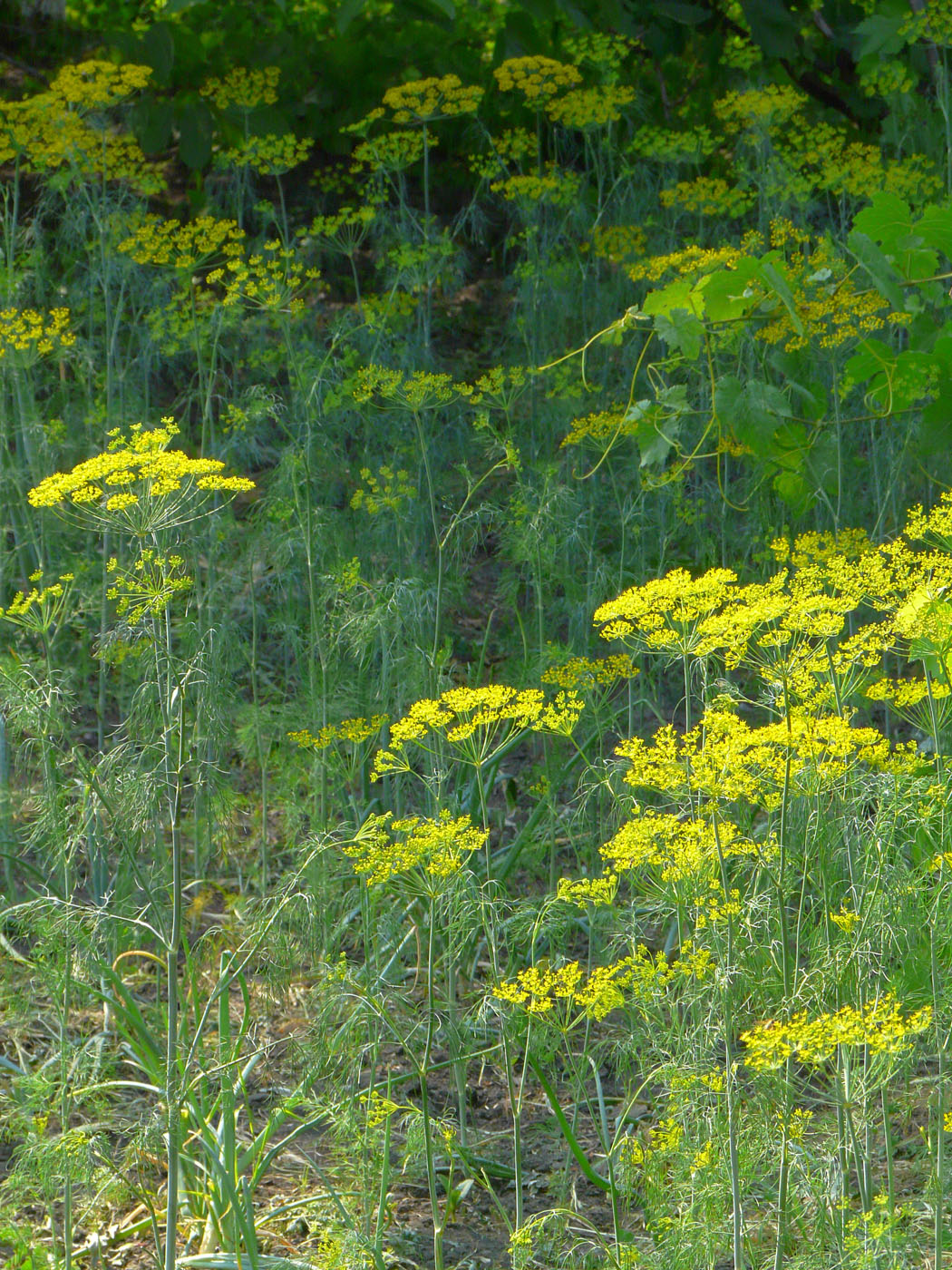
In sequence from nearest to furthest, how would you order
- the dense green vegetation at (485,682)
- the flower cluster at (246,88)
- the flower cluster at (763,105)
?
the dense green vegetation at (485,682), the flower cluster at (763,105), the flower cluster at (246,88)

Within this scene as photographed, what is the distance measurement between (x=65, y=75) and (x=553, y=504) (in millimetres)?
2770

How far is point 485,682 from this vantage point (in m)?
5.88

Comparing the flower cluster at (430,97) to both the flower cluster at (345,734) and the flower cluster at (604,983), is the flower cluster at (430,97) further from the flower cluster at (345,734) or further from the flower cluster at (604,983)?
the flower cluster at (604,983)

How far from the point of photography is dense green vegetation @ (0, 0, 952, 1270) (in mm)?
2824

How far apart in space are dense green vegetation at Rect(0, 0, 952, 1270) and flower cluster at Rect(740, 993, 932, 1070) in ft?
0.05

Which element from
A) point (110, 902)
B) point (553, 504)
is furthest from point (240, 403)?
point (110, 902)

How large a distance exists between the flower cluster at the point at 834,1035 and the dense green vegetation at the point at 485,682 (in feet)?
0.05

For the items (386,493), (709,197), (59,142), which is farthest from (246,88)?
(386,493)

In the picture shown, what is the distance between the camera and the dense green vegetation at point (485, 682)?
2.82 m

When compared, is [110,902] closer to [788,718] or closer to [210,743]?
[210,743]

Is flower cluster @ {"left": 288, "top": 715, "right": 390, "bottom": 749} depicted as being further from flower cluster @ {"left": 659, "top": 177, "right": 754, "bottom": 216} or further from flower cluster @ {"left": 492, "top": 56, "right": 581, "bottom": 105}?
flower cluster @ {"left": 492, "top": 56, "right": 581, "bottom": 105}

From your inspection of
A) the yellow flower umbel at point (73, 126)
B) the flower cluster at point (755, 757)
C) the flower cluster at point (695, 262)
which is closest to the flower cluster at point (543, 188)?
the flower cluster at point (695, 262)

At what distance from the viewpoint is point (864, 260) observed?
3518 mm

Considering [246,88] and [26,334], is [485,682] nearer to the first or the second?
[26,334]
